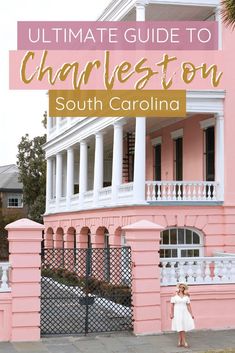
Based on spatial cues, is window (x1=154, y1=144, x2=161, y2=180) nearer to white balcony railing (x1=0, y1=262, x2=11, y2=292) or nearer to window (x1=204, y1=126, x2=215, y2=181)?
window (x1=204, y1=126, x2=215, y2=181)

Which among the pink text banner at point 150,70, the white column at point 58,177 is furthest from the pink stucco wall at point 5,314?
the white column at point 58,177

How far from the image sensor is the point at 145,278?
1362 cm

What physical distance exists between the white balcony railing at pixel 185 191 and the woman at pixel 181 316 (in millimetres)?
7819

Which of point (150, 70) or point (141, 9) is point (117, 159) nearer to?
point (150, 70)

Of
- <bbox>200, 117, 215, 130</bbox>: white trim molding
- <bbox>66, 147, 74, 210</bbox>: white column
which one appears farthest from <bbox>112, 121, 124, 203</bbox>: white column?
<bbox>66, 147, 74, 210</bbox>: white column

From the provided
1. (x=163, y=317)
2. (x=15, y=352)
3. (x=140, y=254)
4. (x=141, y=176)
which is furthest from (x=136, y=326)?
(x=141, y=176)

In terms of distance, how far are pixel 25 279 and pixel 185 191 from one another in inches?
361

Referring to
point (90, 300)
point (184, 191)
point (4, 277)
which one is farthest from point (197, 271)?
point (184, 191)

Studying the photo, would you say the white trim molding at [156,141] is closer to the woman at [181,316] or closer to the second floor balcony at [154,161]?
the second floor balcony at [154,161]

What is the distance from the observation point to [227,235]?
20.4m

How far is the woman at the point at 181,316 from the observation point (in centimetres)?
1259

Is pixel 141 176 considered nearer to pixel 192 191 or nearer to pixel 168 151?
pixel 192 191

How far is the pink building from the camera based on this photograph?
45.3ft

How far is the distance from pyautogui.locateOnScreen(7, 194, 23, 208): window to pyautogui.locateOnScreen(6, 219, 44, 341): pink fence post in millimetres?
45385
